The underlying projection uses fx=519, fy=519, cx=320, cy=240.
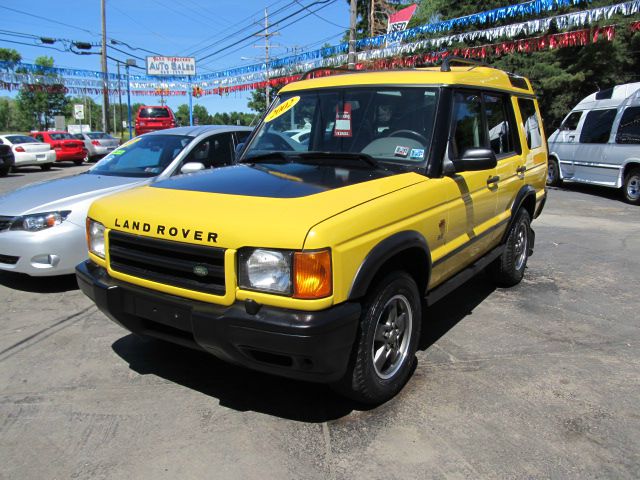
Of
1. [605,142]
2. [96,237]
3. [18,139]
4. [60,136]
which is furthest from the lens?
[60,136]

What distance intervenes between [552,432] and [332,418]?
1.25 meters

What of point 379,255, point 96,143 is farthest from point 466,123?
point 96,143

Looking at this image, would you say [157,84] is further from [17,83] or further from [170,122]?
[17,83]

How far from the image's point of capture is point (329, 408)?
125 inches

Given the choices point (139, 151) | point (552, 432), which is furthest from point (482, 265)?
point (139, 151)

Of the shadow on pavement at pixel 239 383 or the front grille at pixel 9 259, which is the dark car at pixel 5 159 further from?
the shadow on pavement at pixel 239 383

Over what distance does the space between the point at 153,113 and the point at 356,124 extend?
2774cm

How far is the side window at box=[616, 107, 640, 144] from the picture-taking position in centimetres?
1149

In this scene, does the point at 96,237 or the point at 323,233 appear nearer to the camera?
the point at 323,233

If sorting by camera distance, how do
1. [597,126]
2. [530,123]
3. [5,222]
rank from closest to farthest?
[5,222] → [530,123] → [597,126]

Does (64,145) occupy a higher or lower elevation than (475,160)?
lower

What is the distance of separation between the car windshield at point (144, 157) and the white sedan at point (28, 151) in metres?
15.3

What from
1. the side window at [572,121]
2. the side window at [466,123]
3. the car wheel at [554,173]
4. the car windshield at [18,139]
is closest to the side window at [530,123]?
the side window at [466,123]

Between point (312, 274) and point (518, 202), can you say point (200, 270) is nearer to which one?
point (312, 274)
